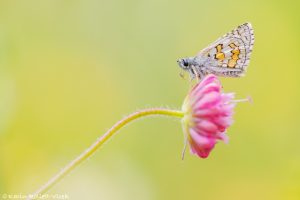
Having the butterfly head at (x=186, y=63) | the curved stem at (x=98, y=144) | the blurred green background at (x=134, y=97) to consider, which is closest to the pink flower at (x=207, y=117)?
the curved stem at (x=98, y=144)

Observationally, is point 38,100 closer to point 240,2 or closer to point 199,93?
point 240,2

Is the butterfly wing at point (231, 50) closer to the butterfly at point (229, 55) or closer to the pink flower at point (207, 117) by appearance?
the butterfly at point (229, 55)

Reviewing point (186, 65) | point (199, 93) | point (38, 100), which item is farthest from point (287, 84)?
Result: point (199, 93)

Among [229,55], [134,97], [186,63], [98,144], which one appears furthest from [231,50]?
[134,97]

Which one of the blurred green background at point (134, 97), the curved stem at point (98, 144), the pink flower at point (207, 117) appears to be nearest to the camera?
the curved stem at point (98, 144)

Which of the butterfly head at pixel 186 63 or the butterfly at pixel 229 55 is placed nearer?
the butterfly at pixel 229 55

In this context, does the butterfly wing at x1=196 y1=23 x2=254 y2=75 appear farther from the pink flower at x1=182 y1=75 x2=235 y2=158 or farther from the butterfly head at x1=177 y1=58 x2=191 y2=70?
the pink flower at x1=182 y1=75 x2=235 y2=158

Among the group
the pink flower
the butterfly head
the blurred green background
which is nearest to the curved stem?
the pink flower
